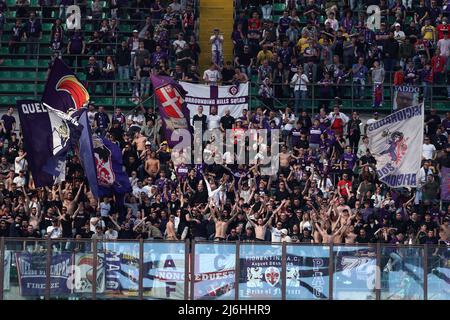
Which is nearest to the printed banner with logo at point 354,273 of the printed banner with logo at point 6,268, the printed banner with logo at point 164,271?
the printed banner with logo at point 164,271

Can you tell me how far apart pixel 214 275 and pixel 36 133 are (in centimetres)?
715

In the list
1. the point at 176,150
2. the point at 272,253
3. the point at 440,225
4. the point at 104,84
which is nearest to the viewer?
the point at 272,253

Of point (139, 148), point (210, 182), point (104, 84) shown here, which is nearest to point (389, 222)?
point (210, 182)

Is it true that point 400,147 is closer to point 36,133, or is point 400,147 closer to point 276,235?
point 276,235

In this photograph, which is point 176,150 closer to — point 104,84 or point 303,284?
point 104,84

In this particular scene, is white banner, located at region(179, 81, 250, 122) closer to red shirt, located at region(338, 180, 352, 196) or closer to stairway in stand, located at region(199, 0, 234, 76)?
red shirt, located at region(338, 180, 352, 196)

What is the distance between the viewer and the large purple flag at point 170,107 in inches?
1435

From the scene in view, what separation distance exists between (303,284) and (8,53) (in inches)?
678

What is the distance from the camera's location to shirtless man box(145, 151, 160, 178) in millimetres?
35188

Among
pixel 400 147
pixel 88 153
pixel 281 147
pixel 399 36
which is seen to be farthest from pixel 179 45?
pixel 400 147

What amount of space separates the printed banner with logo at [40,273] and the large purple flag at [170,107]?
8299 mm

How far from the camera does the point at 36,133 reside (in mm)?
33469

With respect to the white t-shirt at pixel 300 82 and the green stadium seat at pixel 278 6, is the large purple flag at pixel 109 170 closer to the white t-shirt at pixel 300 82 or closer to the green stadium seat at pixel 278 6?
the white t-shirt at pixel 300 82

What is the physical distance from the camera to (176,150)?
118ft
